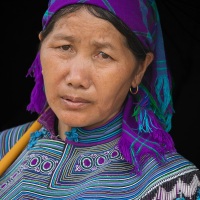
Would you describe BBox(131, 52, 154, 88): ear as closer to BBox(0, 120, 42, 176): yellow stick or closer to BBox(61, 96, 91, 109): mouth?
BBox(61, 96, 91, 109): mouth

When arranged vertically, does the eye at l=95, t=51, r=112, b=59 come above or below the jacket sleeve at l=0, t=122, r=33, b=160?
above

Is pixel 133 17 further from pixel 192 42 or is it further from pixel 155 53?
pixel 192 42

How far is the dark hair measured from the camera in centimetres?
244

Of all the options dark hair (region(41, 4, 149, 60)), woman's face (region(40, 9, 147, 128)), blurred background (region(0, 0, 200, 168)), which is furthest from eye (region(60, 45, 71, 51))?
blurred background (region(0, 0, 200, 168))

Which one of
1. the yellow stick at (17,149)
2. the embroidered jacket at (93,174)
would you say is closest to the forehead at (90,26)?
the embroidered jacket at (93,174)

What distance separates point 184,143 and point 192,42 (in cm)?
76

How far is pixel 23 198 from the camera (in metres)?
2.59

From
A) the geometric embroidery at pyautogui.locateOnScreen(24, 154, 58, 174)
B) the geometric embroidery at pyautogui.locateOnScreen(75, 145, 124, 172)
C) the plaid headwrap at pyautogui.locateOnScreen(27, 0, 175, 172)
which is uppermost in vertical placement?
the plaid headwrap at pyautogui.locateOnScreen(27, 0, 175, 172)

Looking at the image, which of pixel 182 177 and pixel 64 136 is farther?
pixel 64 136

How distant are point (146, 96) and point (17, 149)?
804 mm

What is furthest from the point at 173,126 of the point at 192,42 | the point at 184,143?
the point at 192,42

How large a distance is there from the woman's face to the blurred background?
55 centimetres

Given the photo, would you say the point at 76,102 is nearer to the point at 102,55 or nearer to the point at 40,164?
the point at 102,55

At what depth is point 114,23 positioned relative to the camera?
2439 mm
